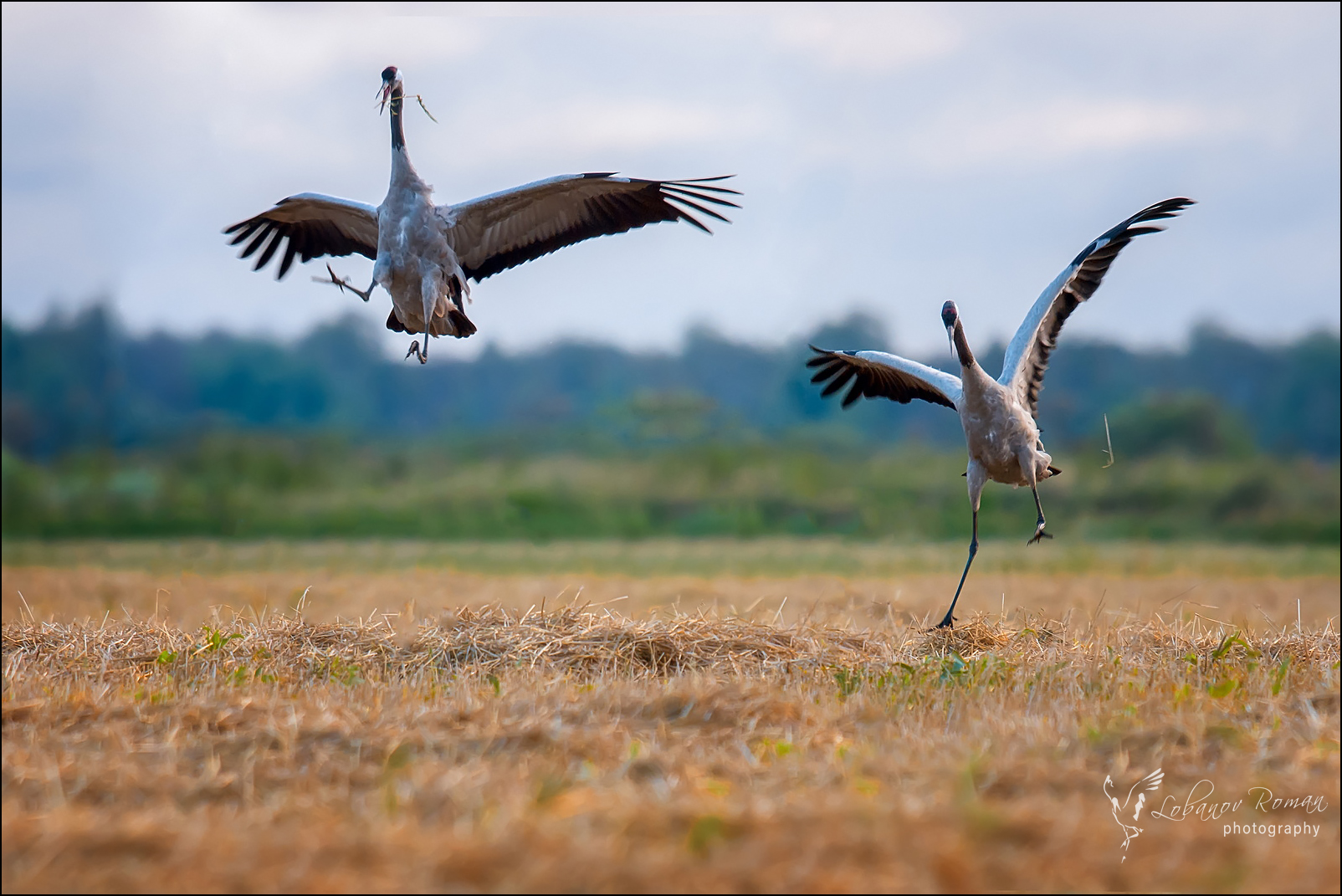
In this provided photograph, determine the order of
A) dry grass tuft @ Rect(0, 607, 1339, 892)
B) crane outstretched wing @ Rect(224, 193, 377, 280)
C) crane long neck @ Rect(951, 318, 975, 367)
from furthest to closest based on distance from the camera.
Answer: crane outstretched wing @ Rect(224, 193, 377, 280)
crane long neck @ Rect(951, 318, 975, 367)
dry grass tuft @ Rect(0, 607, 1339, 892)

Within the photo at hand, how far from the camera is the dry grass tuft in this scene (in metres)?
3.16

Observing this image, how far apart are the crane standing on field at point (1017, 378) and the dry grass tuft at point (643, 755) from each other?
66.8 inches

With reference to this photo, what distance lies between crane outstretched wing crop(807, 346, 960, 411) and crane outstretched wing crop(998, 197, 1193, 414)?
1.57 ft

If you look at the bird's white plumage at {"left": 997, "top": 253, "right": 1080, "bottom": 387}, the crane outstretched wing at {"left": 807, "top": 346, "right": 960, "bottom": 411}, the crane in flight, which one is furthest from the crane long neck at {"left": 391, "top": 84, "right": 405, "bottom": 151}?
the bird's white plumage at {"left": 997, "top": 253, "right": 1080, "bottom": 387}

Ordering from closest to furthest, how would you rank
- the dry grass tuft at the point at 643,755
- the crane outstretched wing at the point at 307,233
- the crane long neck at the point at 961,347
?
the dry grass tuft at the point at 643,755 → the crane long neck at the point at 961,347 → the crane outstretched wing at the point at 307,233

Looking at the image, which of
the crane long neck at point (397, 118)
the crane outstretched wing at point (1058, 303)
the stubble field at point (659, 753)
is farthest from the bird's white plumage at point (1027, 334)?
the crane long neck at point (397, 118)

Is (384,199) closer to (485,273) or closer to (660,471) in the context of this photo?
(485,273)

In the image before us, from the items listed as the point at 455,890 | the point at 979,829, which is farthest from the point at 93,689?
the point at 979,829

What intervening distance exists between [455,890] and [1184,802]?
2.45 metres

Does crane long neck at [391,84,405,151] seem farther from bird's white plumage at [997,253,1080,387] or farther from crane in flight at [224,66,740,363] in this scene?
bird's white plumage at [997,253,1080,387]

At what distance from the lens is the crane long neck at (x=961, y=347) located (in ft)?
25.6

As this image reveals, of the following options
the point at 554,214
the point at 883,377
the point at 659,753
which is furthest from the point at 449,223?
the point at 659,753

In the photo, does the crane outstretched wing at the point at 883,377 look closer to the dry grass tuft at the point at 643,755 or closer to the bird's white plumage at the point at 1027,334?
the bird's white plumage at the point at 1027,334

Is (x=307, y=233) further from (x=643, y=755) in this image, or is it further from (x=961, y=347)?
(x=643, y=755)
